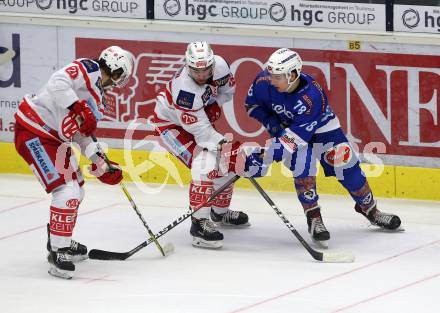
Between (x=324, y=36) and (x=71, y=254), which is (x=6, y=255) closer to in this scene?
(x=71, y=254)

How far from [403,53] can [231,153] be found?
57.4 inches

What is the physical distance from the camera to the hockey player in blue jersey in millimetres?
7691

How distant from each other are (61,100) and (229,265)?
1230mm

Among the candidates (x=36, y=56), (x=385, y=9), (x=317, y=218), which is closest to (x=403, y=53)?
(x=385, y=9)

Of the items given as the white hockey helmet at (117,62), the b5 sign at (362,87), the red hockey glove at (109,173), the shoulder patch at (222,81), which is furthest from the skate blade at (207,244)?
the b5 sign at (362,87)

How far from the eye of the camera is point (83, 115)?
7.18 meters

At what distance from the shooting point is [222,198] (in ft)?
27.4

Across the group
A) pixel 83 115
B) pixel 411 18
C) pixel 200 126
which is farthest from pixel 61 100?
pixel 411 18

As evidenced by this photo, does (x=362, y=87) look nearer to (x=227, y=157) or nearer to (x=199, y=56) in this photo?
(x=227, y=157)

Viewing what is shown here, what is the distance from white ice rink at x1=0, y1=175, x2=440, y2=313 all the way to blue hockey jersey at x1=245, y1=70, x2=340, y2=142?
26.0 inches

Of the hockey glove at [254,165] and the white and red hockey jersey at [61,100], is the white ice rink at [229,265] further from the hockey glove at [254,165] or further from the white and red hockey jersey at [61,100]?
the white and red hockey jersey at [61,100]

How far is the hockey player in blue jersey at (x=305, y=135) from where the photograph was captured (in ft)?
25.2

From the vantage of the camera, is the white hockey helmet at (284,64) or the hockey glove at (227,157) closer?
the white hockey helmet at (284,64)

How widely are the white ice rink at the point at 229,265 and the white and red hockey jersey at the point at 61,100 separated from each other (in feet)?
2.43
